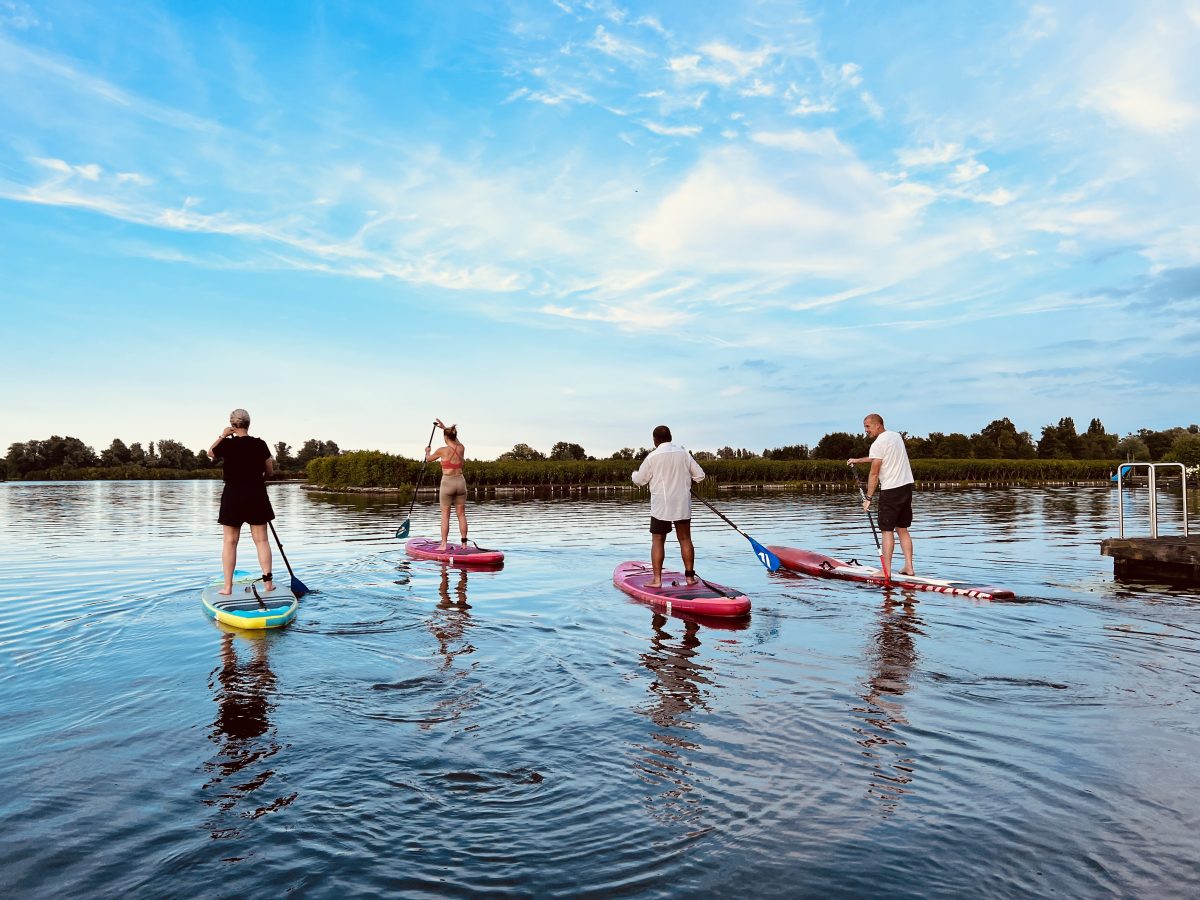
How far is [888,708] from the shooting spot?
6148 millimetres

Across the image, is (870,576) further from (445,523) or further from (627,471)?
(627,471)

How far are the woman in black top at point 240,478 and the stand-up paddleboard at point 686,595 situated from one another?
5290 mm

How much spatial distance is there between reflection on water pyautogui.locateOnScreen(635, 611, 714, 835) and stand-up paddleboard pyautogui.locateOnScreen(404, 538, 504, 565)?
635cm

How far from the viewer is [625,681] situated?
7051 millimetres

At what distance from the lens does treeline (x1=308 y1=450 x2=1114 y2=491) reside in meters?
60.6

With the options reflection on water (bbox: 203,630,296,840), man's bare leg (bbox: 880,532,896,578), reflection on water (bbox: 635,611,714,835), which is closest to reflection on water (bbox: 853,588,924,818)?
reflection on water (bbox: 635,611,714,835)

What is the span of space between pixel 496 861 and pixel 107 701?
4.70 meters

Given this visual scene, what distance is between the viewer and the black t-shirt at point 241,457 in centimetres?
988

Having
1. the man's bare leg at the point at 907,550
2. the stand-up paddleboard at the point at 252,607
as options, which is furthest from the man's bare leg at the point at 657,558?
the stand-up paddleboard at the point at 252,607

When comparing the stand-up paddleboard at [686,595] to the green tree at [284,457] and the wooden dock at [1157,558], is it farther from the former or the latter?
the green tree at [284,457]

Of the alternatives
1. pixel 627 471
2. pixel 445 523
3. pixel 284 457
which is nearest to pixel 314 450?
pixel 284 457

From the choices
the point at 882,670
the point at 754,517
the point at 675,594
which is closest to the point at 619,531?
the point at 754,517

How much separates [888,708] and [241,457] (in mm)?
8152

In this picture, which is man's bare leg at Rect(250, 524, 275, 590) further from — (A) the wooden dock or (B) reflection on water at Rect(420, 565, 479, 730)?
(A) the wooden dock
